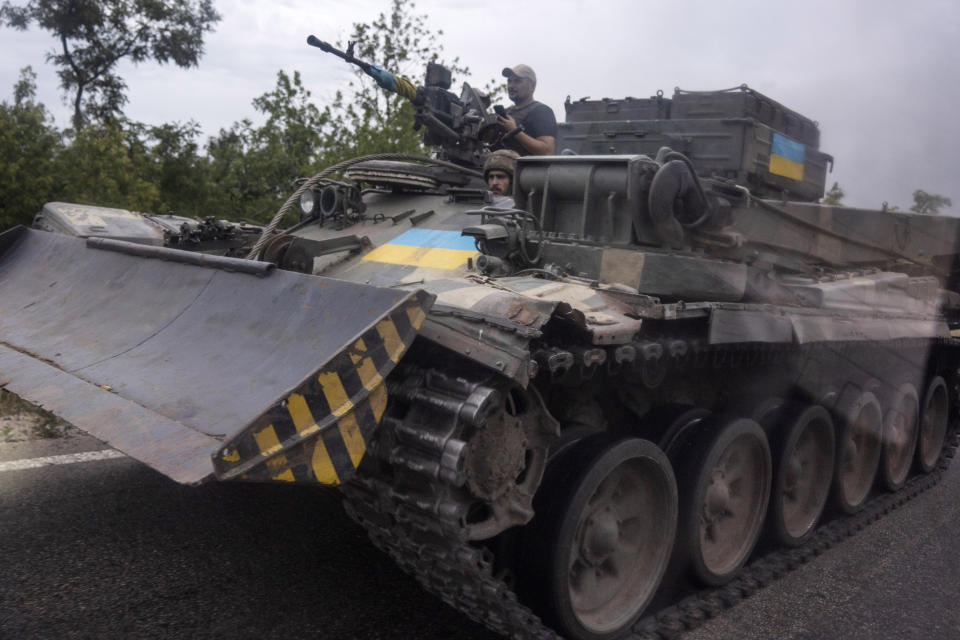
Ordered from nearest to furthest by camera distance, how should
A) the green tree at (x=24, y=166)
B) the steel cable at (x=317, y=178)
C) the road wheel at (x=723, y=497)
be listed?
the road wheel at (x=723, y=497), the steel cable at (x=317, y=178), the green tree at (x=24, y=166)

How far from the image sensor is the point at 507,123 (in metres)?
5.48

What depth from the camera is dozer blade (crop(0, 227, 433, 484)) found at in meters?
2.53

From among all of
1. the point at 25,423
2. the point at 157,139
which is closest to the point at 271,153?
the point at 157,139

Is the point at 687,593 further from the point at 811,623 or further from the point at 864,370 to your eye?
the point at 864,370

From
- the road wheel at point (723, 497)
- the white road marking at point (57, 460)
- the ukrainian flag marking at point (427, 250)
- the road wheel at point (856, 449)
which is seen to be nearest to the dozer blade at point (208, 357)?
the ukrainian flag marking at point (427, 250)

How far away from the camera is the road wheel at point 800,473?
470 cm

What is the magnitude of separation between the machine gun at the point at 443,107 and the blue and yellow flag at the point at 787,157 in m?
1.81

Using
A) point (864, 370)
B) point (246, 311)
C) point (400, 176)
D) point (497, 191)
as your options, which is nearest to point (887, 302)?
point (864, 370)

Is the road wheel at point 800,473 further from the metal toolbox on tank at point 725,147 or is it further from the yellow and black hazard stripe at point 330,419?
the yellow and black hazard stripe at point 330,419

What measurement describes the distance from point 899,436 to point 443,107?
404 cm

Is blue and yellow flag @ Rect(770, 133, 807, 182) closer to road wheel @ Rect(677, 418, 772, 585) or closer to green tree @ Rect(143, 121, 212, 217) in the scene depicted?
road wheel @ Rect(677, 418, 772, 585)

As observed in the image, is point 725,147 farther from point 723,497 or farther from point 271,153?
point 271,153

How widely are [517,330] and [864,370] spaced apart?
3.53 m

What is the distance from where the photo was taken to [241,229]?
5773 mm
